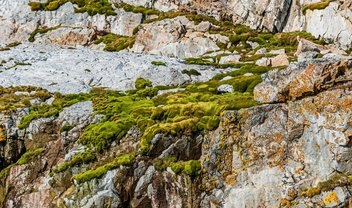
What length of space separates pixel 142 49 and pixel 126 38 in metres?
5.46

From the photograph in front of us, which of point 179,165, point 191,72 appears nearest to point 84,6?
point 191,72

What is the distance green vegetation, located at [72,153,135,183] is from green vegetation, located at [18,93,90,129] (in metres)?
7.67

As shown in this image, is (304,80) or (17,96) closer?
(304,80)

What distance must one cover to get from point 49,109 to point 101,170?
999cm

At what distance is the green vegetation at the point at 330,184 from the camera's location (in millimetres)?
15561

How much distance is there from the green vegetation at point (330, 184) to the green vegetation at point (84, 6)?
56.5 m

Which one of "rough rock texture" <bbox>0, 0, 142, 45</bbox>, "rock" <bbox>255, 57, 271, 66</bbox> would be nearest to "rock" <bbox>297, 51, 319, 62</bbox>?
"rock" <bbox>255, 57, 271, 66</bbox>

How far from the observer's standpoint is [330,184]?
51.7 feet

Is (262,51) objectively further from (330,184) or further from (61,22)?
(330,184)

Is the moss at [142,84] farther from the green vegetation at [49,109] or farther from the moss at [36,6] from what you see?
the moss at [36,6]

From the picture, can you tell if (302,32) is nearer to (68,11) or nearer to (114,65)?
(114,65)

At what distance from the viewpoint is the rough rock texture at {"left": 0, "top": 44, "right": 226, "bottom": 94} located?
3806 centimetres

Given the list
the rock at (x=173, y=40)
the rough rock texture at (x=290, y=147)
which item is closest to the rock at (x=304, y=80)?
the rough rock texture at (x=290, y=147)

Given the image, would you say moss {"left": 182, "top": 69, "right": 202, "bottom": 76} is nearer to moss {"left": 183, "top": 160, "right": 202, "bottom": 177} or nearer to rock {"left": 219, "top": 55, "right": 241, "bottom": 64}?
rock {"left": 219, "top": 55, "right": 241, "bottom": 64}
